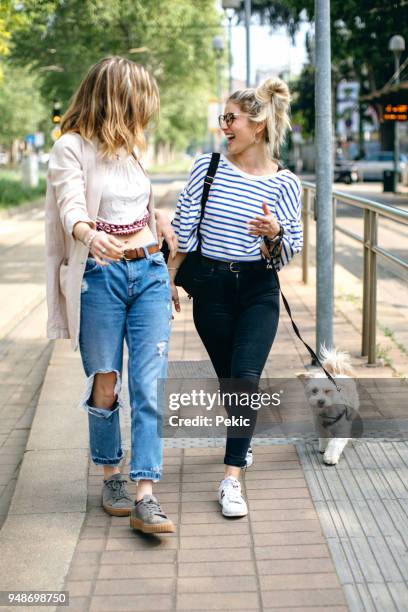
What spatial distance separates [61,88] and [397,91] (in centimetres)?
1838

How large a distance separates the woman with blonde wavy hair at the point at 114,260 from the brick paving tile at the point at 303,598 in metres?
0.65

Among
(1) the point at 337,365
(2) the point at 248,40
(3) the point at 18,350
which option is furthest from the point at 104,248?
(2) the point at 248,40

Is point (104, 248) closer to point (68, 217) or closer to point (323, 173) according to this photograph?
point (68, 217)

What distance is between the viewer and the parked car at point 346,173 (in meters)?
46.8

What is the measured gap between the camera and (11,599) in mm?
3559

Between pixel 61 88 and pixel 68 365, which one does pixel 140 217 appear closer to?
pixel 68 365

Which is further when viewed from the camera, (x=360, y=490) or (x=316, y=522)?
(x=360, y=490)

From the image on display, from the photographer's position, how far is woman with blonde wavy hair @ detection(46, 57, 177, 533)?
13.3 feet

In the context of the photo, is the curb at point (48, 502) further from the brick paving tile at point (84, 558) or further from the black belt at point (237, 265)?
the black belt at point (237, 265)

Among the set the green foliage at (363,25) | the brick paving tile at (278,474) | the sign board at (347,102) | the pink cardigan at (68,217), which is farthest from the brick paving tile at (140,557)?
the sign board at (347,102)

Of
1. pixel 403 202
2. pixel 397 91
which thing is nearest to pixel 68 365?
pixel 403 202

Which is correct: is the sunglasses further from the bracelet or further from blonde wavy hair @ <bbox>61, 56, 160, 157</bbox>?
the bracelet

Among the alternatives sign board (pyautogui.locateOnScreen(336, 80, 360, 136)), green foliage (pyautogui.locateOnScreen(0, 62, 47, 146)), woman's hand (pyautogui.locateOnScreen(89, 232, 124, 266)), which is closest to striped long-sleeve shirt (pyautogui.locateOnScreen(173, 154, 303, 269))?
woman's hand (pyautogui.locateOnScreen(89, 232, 124, 266))

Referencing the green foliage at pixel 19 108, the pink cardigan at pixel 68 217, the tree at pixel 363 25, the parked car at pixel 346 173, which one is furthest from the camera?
the green foliage at pixel 19 108
